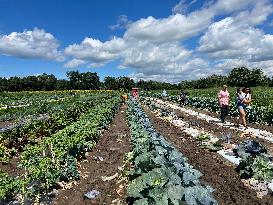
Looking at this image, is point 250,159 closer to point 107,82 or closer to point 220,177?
point 220,177

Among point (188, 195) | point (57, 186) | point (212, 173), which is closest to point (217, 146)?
point (212, 173)

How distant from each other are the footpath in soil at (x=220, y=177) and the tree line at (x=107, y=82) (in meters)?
93.2

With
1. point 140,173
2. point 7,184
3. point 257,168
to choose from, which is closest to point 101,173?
point 140,173

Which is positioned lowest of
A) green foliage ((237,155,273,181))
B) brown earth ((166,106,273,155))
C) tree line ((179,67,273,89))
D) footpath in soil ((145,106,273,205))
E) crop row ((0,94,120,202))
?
tree line ((179,67,273,89))

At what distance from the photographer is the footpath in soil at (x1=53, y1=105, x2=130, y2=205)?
725 cm

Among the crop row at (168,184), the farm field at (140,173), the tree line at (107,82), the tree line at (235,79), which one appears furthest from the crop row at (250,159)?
the tree line at (235,79)

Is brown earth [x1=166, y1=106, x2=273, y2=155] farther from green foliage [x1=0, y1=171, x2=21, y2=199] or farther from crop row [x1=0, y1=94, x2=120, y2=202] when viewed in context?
green foliage [x1=0, y1=171, x2=21, y2=199]

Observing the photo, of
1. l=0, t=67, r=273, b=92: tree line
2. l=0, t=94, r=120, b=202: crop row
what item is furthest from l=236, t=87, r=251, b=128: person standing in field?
l=0, t=67, r=273, b=92: tree line

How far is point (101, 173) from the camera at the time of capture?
30.4 ft

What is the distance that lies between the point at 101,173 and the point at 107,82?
117m

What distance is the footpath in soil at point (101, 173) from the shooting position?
7.25m

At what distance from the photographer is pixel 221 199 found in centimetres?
685

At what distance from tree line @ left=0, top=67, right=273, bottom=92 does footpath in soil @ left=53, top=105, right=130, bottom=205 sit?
298 ft

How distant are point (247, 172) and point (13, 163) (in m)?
6.12
